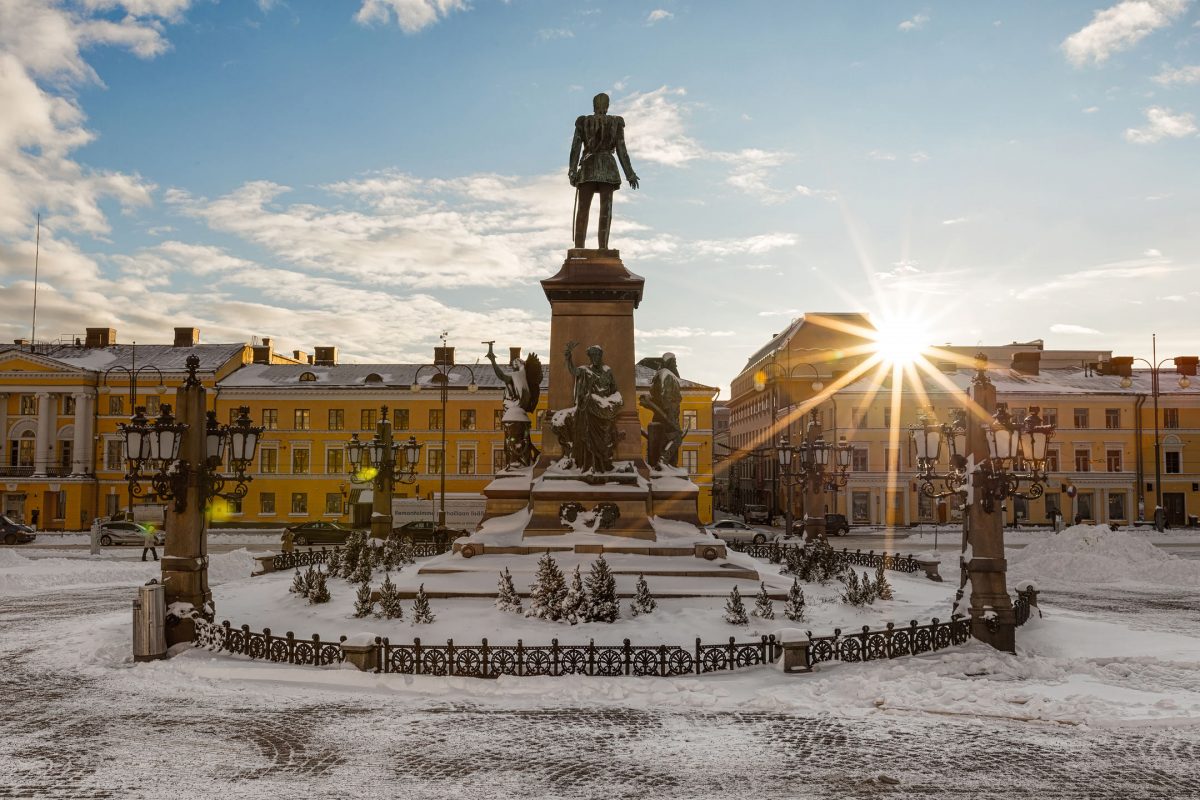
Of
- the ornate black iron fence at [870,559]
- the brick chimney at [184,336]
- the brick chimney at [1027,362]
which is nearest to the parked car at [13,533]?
the brick chimney at [184,336]

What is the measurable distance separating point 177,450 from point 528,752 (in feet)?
26.4

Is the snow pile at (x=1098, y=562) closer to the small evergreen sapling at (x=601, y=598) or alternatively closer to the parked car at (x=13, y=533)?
the small evergreen sapling at (x=601, y=598)

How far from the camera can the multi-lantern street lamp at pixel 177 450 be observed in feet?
46.5

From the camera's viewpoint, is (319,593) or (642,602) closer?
(642,602)

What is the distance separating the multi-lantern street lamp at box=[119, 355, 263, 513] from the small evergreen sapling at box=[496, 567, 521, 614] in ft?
15.6

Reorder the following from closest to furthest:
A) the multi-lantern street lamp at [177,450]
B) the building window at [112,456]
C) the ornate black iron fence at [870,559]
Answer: the multi-lantern street lamp at [177,450] → the ornate black iron fence at [870,559] → the building window at [112,456]

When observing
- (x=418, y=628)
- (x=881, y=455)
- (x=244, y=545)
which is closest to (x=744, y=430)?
(x=881, y=455)

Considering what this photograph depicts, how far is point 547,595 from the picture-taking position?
15234mm

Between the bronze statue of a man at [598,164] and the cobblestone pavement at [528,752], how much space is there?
13923 mm

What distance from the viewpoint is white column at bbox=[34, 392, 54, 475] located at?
6022 centimetres

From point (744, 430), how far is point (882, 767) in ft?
278

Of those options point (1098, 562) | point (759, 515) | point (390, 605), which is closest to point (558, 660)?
point (390, 605)

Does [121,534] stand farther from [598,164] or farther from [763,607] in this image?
[763,607]

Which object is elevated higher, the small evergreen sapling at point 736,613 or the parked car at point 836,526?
the small evergreen sapling at point 736,613
